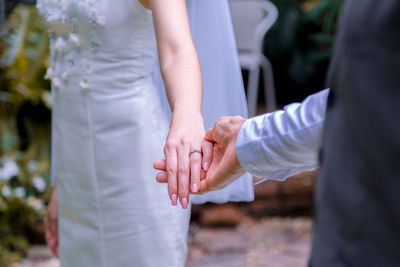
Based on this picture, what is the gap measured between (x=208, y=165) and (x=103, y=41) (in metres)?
0.52

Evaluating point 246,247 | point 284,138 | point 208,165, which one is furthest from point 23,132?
point 284,138

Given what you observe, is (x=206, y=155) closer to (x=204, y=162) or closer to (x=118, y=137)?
(x=204, y=162)

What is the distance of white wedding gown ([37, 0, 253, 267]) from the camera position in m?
1.43

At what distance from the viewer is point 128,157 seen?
4.73ft

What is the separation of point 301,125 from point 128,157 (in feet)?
2.25

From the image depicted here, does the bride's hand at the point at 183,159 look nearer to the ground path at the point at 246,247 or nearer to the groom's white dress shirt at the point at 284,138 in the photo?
the groom's white dress shirt at the point at 284,138

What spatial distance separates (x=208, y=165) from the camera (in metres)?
1.09

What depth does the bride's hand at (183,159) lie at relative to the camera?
3.41 ft

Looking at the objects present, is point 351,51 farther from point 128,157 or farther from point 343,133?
point 128,157

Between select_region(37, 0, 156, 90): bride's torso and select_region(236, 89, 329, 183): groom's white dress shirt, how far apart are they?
0.53m

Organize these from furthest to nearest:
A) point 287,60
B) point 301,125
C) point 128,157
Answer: point 287,60
point 128,157
point 301,125

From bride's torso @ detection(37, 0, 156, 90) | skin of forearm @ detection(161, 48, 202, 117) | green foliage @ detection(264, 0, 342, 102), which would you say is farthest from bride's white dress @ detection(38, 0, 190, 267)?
green foliage @ detection(264, 0, 342, 102)

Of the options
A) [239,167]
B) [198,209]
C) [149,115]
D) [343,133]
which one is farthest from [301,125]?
[198,209]

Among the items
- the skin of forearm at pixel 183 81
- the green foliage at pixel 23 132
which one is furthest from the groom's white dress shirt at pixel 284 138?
the green foliage at pixel 23 132
